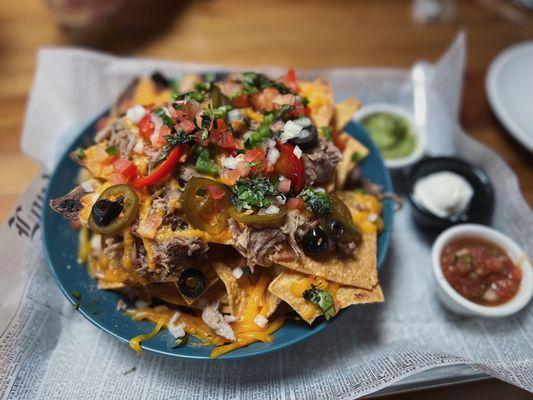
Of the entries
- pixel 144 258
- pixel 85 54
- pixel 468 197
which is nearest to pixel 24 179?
pixel 85 54

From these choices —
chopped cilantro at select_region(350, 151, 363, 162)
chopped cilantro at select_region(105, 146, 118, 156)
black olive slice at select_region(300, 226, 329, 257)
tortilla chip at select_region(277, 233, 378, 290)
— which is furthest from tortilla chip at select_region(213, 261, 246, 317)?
chopped cilantro at select_region(350, 151, 363, 162)

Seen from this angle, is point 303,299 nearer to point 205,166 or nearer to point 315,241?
point 315,241

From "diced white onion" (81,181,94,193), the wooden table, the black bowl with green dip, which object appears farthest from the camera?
the wooden table

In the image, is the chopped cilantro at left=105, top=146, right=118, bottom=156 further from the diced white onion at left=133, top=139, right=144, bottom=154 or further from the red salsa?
the red salsa

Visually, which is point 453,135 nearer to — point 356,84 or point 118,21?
point 356,84

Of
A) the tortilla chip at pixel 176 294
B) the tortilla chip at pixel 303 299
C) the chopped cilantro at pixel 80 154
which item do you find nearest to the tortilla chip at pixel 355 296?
the tortilla chip at pixel 303 299

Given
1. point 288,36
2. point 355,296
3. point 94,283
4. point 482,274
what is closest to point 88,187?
point 94,283
